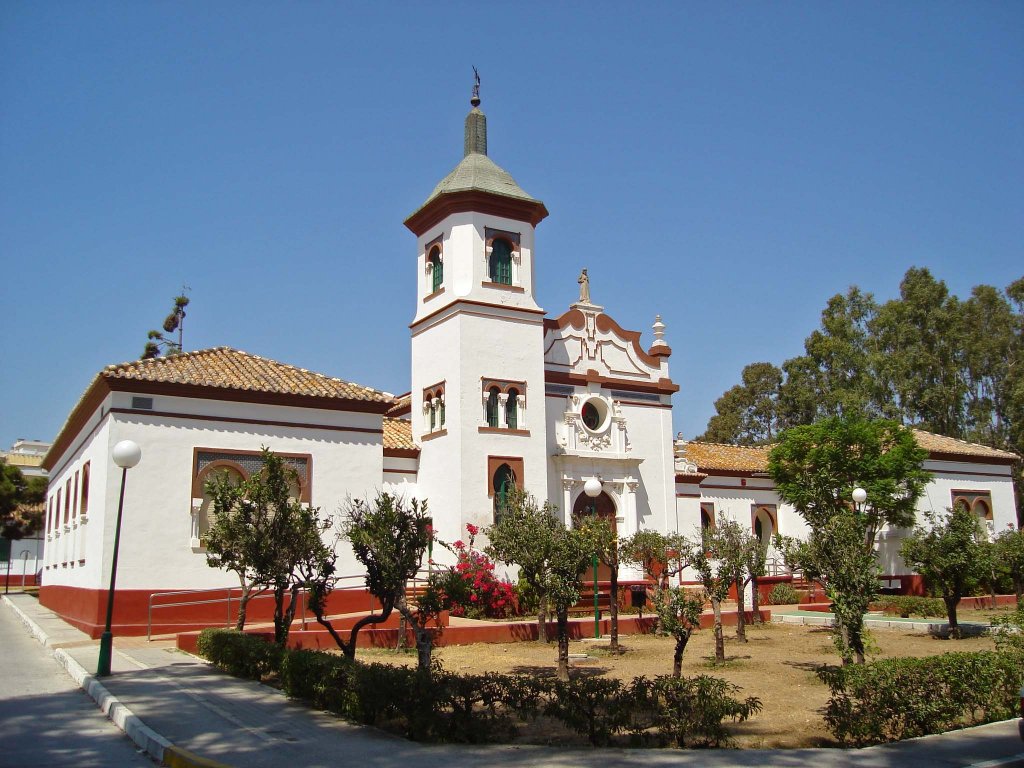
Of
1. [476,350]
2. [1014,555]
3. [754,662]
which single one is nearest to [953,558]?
[1014,555]

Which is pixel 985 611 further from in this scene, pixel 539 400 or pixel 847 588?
pixel 847 588

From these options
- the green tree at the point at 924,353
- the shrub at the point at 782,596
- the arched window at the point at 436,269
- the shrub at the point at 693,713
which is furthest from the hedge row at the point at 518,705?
the green tree at the point at 924,353

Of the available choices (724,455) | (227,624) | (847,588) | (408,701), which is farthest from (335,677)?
(724,455)

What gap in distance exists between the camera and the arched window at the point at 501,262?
2739cm

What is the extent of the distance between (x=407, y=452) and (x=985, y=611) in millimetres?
19098

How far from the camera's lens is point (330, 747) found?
8680 mm

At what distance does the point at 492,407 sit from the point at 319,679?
53.1 feet

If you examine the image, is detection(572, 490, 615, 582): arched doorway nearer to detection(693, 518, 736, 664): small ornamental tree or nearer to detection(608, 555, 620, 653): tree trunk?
detection(608, 555, 620, 653): tree trunk

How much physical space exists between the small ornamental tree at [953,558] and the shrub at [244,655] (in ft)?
49.7

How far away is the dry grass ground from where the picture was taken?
10.1 metres

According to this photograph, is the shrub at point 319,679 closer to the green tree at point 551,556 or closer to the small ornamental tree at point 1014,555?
the green tree at point 551,556

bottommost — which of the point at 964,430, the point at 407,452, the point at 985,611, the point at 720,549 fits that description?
the point at 985,611

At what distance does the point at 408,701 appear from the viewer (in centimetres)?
928

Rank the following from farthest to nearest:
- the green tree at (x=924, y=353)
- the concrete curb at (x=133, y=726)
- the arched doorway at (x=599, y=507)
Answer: the green tree at (x=924, y=353) < the arched doorway at (x=599, y=507) < the concrete curb at (x=133, y=726)
